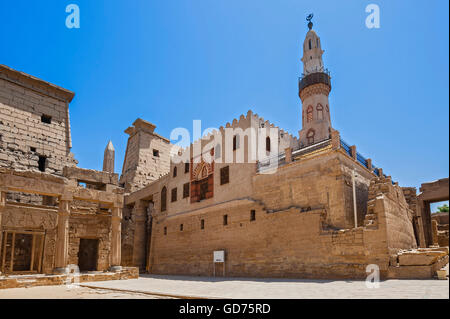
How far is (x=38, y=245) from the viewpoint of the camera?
19.0 m

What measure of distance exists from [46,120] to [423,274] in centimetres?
2316

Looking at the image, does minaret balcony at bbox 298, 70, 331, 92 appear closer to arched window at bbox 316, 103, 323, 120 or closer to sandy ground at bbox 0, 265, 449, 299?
arched window at bbox 316, 103, 323, 120

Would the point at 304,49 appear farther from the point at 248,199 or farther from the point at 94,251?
the point at 94,251

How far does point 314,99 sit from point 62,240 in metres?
20.2

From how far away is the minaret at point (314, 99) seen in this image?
80.9 ft

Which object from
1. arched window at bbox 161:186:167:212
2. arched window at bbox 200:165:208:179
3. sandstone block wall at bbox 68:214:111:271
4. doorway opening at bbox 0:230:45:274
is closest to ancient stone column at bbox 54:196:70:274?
doorway opening at bbox 0:230:45:274

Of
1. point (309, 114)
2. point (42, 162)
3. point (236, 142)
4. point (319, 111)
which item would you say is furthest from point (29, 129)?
point (319, 111)

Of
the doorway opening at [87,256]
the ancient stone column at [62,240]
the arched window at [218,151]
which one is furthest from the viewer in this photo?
the doorway opening at [87,256]

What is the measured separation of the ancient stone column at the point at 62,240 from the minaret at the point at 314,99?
17.1 meters

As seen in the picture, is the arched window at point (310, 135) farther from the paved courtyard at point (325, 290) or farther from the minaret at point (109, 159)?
the minaret at point (109, 159)

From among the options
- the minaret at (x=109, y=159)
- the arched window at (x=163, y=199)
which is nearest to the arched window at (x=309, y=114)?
the arched window at (x=163, y=199)

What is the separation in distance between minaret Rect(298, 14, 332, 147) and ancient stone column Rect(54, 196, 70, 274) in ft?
56.2
